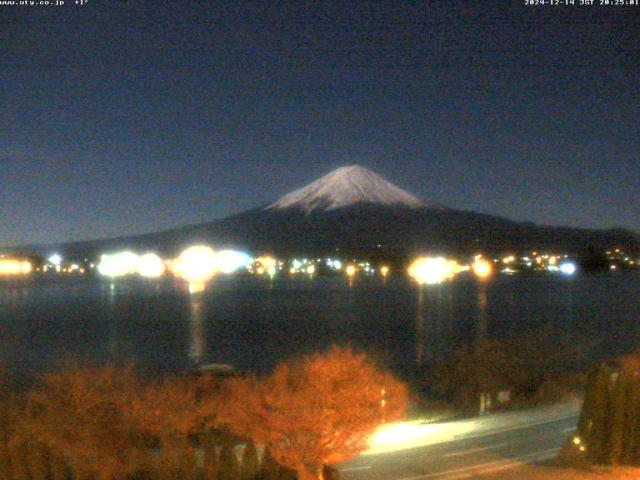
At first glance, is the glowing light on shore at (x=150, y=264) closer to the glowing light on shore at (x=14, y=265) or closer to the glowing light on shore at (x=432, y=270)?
the glowing light on shore at (x=14, y=265)

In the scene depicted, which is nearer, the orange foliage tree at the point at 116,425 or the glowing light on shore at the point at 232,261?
the orange foliage tree at the point at 116,425

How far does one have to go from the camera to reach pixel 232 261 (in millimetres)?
81188

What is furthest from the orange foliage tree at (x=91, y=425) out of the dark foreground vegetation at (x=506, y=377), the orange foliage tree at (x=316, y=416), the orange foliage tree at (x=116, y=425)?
the dark foreground vegetation at (x=506, y=377)

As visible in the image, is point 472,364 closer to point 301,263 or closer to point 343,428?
point 343,428

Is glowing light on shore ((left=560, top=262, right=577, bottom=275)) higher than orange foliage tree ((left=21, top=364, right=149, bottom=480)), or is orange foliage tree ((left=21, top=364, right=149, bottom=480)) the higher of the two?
glowing light on shore ((left=560, top=262, right=577, bottom=275))

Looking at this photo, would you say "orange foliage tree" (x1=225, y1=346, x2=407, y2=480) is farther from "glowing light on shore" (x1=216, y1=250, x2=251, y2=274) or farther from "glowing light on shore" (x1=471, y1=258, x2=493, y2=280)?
"glowing light on shore" (x1=216, y1=250, x2=251, y2=274)

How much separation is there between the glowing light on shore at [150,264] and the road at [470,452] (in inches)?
2697

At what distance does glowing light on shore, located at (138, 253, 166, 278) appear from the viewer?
80375 mm

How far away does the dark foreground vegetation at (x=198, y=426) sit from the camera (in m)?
8.09

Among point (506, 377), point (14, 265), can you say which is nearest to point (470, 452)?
point (506, 377)

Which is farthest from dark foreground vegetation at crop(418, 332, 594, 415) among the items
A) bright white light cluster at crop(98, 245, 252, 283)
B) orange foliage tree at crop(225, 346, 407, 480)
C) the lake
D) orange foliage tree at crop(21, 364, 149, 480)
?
bright white light cluster at crop(98, 245, 252, 283)

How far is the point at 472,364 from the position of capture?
1953 centimetres

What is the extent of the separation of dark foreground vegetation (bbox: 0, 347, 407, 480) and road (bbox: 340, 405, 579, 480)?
2.38ft

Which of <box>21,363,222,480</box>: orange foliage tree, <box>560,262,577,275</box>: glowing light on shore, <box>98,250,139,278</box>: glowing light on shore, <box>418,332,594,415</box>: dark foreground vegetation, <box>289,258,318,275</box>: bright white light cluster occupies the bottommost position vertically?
<box>418,332,594,415</box>: dark foreground vegetation
